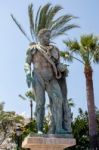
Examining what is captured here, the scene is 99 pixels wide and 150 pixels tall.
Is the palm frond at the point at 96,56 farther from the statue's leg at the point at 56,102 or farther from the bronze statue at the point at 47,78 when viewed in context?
the statue's leg at the point at 56,102

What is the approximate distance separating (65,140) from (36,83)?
1580 mm

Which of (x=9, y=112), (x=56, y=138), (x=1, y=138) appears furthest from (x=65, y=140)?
(x=1, y=138)

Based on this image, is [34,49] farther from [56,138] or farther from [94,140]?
[94,140]

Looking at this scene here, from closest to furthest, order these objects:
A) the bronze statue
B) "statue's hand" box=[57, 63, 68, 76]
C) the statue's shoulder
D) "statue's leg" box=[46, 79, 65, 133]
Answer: "statue's leg" box=[46, 79, 65, 133] → the bronze statue → "statue's hand" box=[57, 63, 68, 76] → the statue's shoulder

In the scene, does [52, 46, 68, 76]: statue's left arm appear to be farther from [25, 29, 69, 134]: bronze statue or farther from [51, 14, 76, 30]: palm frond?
[51, 14, 76, 30]: palm frond

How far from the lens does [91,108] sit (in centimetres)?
2192

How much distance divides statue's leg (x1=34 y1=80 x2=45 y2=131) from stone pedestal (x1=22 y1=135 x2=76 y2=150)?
1.94 feet

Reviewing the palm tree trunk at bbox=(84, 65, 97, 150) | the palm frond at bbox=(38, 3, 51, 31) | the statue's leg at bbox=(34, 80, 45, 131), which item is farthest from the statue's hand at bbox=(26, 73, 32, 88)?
the palm tree trunk at bbox=(84, 65, 97, 150)

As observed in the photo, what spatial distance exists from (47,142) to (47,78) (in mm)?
1618

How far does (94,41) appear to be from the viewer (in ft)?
76.2

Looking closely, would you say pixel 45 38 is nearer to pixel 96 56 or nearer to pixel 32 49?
pixel 32 49

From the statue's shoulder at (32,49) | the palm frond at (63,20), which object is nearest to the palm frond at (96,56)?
the palm frond at (63,20)

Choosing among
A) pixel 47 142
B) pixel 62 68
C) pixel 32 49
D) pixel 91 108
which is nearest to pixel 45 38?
pixel 32 49

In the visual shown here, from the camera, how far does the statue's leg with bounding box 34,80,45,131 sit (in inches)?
379
